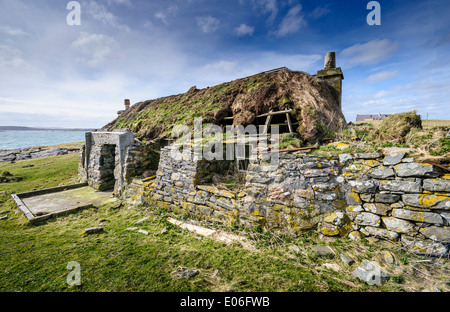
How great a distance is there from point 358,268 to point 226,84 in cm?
1017

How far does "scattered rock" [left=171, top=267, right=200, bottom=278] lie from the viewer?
3.47m

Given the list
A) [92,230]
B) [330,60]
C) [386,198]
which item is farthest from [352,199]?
[330,60]

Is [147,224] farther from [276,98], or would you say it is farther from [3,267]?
[276,98]

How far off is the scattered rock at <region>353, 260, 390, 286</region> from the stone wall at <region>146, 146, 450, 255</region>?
0.78m

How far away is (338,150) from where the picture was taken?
4.59 metres

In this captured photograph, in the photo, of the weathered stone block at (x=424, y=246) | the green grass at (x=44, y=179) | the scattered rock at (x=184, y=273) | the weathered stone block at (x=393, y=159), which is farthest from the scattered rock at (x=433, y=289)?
the green grass at (x=44, y=179)

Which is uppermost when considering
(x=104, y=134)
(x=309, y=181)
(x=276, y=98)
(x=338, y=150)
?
(x=276, y=98)

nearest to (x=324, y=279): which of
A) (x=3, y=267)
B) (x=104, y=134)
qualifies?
(x=3, y=267)

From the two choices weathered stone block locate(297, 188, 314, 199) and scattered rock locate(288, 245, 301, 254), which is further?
weathered stone block locate(297, 188, 314, 199)

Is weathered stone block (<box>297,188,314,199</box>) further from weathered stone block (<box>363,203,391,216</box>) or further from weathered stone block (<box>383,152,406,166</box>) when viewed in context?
weathered stone block (<box>383,152,406,166</box>)

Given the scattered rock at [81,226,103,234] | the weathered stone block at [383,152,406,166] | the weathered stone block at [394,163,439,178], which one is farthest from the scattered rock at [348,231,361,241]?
the scattered rock at [81,226,103,234]

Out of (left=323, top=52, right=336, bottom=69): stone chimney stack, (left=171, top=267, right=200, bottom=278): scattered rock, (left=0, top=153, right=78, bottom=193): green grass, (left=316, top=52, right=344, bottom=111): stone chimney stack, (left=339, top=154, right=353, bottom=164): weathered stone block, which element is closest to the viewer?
(left=171, top=267, right=200, bottom=278): scattered rock

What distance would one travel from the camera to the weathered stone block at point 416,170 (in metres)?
3.38
